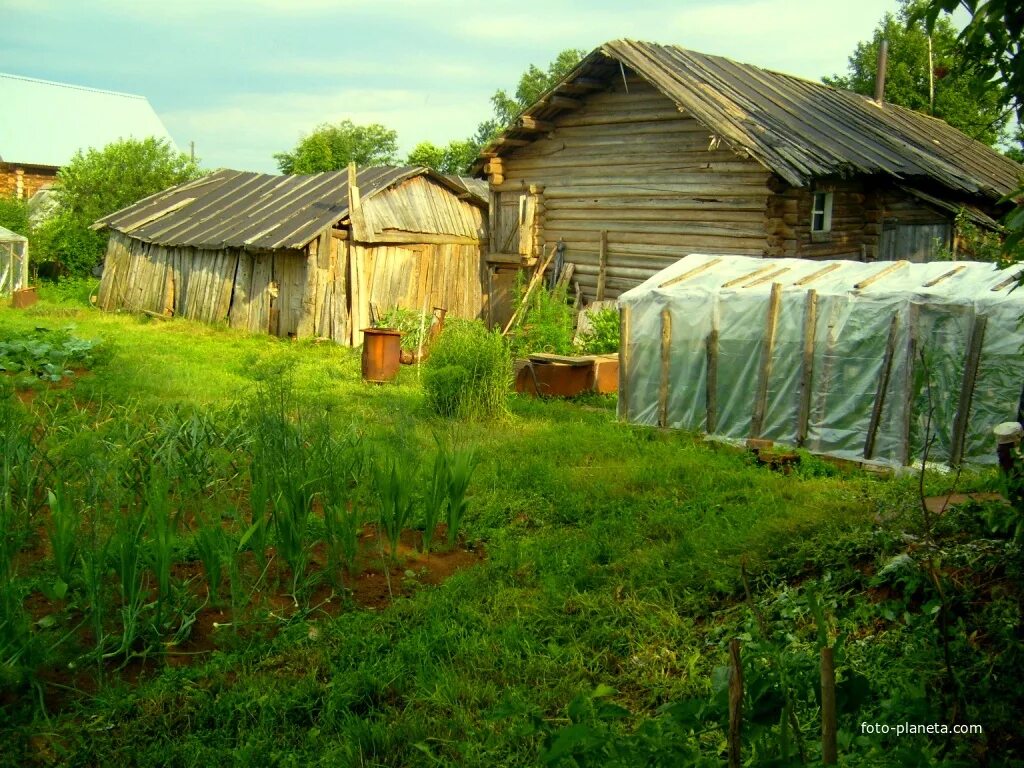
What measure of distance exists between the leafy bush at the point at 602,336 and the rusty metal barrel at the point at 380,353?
10.7 feet

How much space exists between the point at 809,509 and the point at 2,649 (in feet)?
16.1

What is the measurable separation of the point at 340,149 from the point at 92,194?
1749 centimetres

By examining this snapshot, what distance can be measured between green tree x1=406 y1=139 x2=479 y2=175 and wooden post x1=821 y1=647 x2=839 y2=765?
38.0 metres

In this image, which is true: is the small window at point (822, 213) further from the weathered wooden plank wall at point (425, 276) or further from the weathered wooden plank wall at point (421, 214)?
the weathered wooden plank wall at point (421, 214)

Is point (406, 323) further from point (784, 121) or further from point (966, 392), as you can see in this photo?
point (966, 392)

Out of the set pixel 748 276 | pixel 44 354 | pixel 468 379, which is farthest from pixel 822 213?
pixel 44 354

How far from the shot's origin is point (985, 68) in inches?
120

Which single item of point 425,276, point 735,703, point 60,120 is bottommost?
point 735,703

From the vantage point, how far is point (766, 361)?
10031mm

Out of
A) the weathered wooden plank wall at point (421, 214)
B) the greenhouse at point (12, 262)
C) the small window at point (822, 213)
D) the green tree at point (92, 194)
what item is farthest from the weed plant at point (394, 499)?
the green tree at point (92, 194)

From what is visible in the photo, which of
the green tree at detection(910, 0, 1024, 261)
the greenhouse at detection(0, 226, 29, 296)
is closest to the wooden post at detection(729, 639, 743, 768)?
→ the green tree at detection(910, 0, 1024, 261)

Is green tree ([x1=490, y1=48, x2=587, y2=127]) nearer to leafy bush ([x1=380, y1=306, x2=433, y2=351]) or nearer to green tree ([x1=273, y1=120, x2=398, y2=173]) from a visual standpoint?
green tree ([x1=273, y1=120, x2=398, y2=173])

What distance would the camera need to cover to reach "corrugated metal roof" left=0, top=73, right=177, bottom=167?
35.1m

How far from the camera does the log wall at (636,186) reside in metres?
14.8
